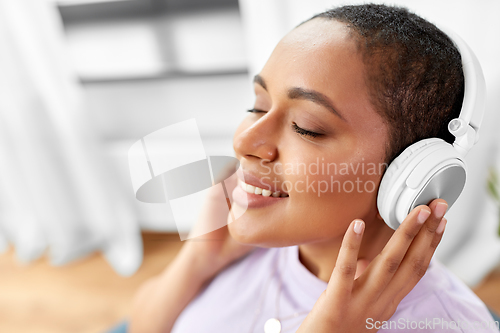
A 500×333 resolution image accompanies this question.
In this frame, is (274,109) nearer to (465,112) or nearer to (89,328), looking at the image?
(465,112)

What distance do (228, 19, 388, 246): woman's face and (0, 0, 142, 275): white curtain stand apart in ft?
5.20

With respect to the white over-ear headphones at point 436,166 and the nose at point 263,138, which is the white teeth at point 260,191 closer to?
the nose at point 263,138

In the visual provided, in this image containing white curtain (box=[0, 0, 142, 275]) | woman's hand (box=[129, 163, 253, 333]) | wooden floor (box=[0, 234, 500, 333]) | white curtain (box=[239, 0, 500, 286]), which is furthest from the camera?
white curtain (box=[0, 0, 142, 275])

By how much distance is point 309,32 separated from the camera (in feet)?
1.90

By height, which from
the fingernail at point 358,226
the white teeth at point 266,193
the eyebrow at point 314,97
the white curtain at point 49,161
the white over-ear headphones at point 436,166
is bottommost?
the white curtain at point 49,161

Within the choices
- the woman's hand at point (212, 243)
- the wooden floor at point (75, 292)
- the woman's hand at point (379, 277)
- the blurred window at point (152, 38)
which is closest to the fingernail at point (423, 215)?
the woman's hand at point (379, 277)

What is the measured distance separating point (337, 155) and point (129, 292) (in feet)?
5.31

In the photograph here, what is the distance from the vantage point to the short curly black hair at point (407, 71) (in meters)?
0.54

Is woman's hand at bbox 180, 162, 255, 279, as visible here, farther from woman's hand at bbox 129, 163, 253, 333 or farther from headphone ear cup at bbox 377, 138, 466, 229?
headphone ear cup at bbox 377, 138, 466, 229

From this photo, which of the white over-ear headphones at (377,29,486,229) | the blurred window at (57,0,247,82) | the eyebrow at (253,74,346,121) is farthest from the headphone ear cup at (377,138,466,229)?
the blurred window at (57,0,247,82)

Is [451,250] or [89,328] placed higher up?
[451,250]

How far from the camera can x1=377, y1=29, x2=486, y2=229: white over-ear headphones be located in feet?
1.66

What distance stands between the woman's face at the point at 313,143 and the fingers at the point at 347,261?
0.09 metres

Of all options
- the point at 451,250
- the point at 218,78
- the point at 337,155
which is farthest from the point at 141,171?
the point at 451,250
